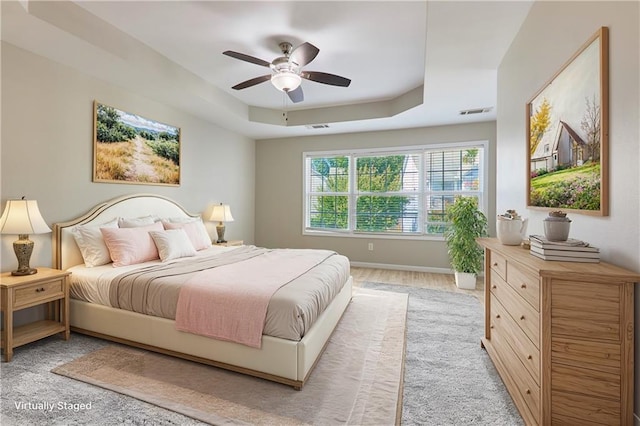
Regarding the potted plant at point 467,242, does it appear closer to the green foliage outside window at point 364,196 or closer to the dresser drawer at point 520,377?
the green foliage outside window at point 364,196

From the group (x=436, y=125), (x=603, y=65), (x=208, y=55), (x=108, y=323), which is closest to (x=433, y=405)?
(x=603, y=65)

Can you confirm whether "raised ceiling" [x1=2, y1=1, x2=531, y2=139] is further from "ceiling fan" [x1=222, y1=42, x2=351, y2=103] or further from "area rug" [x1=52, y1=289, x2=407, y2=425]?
"area rug" [x1=52, y1=289, x2=407, y2=425]

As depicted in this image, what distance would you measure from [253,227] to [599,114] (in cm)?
573

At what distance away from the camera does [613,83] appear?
1.35 metres

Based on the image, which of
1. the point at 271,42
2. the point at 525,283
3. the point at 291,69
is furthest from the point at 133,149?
the point at 525,283

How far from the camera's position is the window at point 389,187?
16.9 ft

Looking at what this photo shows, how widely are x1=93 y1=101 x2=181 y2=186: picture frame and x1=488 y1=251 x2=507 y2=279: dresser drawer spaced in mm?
3937

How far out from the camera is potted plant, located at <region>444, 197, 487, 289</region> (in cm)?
436

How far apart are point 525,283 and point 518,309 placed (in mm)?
220

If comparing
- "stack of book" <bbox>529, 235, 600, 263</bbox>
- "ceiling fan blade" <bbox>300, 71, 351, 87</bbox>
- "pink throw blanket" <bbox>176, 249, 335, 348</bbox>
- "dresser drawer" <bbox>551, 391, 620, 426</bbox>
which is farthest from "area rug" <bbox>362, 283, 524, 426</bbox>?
"ceiling fan blade" <bbox>300, 71, 351, 87</bbox>

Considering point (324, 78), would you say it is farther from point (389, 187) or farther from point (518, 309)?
point (389, 187)

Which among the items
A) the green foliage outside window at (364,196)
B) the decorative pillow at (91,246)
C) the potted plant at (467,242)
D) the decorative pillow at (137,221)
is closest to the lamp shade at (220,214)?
the decorative pillow at (137,221)

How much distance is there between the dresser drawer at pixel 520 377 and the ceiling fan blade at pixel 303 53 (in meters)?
2.61

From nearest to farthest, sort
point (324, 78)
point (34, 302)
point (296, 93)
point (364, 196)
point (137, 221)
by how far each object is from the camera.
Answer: point (34, 302)
point (324, 78)
point (296, 93)
point (137, 221)
point (364, 196)
